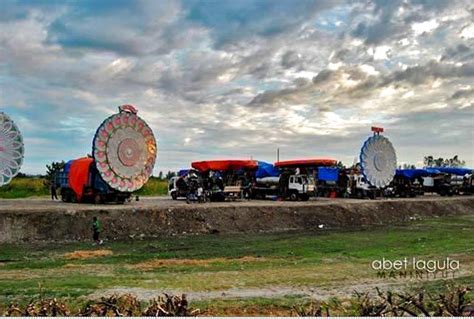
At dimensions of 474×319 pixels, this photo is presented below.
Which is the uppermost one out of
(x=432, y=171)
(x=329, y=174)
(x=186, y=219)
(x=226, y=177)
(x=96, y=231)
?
(x=432, y=171)

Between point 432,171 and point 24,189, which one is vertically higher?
point 432,171

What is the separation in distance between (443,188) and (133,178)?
44.4 m

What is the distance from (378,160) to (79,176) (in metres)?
28.2

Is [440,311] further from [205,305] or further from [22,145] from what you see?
[22,145]

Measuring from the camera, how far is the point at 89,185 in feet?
127

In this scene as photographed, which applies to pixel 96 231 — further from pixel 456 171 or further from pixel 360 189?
pixel 456 171

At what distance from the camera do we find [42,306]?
777 cm

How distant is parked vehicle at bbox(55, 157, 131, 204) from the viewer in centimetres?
3834

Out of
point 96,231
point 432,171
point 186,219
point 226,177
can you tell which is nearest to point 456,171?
point 432,171

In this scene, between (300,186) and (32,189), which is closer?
(300,186)

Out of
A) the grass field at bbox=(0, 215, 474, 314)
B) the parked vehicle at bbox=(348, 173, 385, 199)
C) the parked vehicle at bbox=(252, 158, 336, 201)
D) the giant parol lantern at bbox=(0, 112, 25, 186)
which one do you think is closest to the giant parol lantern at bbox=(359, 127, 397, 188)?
the parked vehicle at bbox=(348, 173, 385, 199)

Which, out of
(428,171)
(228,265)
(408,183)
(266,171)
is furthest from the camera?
(428,171)

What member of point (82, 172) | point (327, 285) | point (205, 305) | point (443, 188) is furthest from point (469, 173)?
point (205, 305)

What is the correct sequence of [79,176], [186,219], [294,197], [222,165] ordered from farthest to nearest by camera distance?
[294,197], [222,165], [79,176], [186,219]
